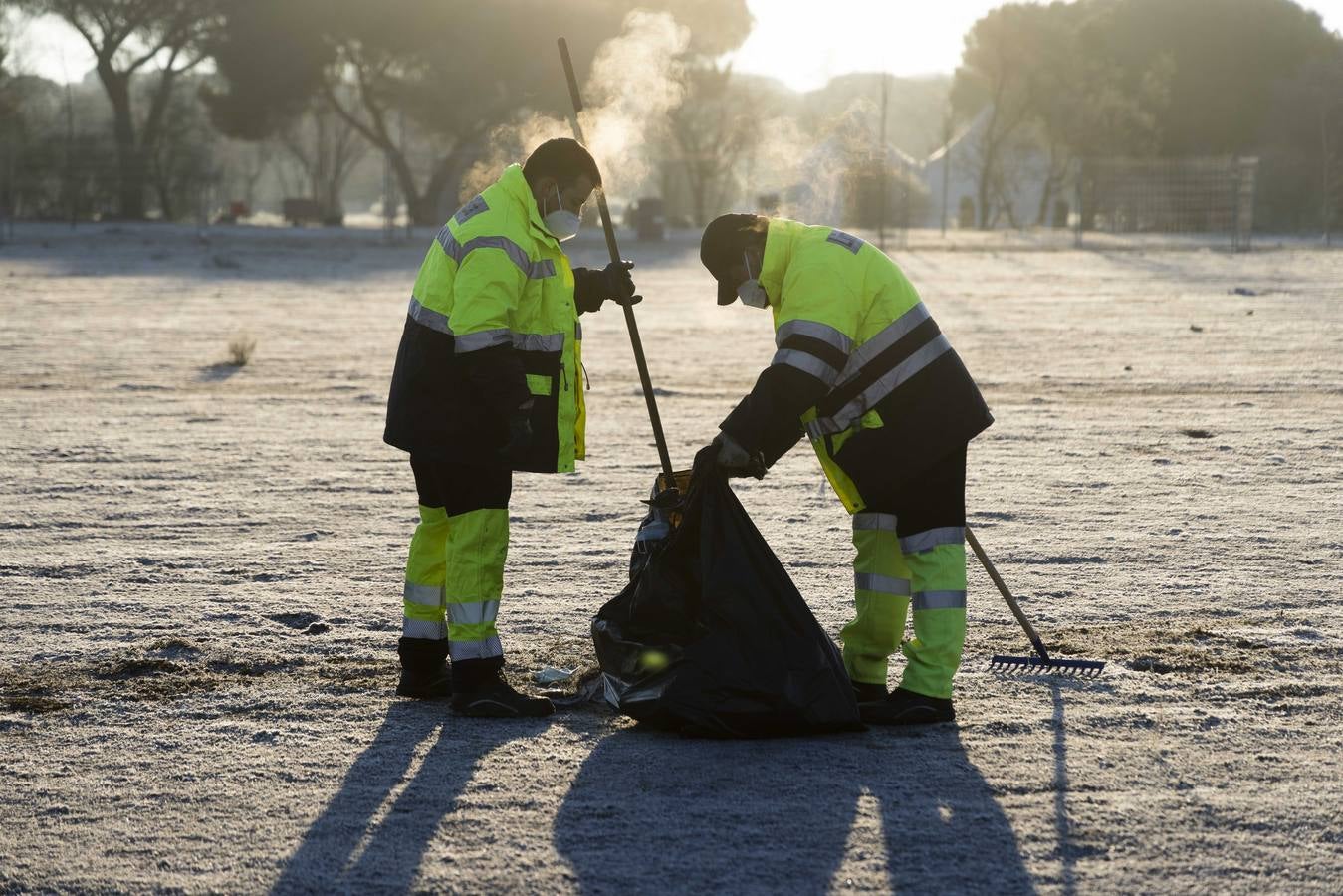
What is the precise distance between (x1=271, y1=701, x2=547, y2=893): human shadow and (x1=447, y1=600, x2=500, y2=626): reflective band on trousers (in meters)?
0.28

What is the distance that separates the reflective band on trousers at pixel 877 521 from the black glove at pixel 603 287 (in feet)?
3.29

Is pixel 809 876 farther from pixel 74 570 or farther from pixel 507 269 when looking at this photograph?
pixel 74 570

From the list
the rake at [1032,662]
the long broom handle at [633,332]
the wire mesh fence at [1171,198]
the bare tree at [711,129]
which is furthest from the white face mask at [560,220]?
the bare tree at [711,129]

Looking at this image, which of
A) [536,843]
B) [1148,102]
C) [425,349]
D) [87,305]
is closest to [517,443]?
[425,349]

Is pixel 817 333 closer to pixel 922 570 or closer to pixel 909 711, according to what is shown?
pixel 922 570

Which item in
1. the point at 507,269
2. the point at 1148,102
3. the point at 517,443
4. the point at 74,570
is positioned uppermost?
the point at 1148,102

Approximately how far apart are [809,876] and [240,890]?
119 centimetres

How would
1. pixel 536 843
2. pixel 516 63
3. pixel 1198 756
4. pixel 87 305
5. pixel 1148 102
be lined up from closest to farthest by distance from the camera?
pixel 536 843, pixel 1198 756, pixel 87 305, pixel 516 63, pixel 1148 102

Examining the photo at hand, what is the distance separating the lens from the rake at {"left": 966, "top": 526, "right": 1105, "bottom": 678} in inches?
183

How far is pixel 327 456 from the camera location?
8.59 metres

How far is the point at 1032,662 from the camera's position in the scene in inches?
186

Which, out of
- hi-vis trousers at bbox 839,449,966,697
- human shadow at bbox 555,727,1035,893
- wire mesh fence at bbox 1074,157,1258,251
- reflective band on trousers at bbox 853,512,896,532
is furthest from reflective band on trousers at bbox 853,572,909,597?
wire mesh fence at bbox 1074,157,1258,251

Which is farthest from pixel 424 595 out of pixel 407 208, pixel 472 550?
pixel 407 208

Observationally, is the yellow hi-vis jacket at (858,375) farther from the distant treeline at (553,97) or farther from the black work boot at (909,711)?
the distant treeline at (553,97)
